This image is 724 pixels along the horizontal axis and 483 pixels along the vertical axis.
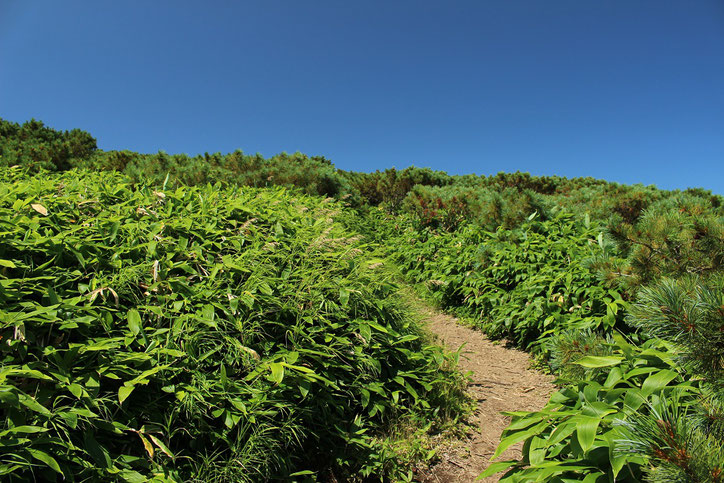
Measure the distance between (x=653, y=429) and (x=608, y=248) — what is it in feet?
11.8

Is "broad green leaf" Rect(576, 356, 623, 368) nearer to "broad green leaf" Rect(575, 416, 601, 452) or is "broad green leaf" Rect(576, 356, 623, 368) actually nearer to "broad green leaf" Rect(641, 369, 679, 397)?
"broad green leaf" Rect(641, 369, 679, 397)

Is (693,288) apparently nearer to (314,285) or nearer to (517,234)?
(314,285)

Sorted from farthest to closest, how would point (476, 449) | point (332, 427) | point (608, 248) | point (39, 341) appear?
point (608, 248), point (476, 449), point (332, 427), point (39, 341)

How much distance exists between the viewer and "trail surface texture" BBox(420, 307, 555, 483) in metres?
2.78

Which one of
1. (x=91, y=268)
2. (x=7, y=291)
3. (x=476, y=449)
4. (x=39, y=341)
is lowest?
(x=476, y=449)

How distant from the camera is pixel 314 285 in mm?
3123

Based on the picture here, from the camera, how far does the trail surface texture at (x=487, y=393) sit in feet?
9.11

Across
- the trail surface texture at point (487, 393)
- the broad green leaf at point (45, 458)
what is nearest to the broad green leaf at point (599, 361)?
the trail surface texture at point (487, 393)

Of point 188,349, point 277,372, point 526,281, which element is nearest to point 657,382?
point 277,372

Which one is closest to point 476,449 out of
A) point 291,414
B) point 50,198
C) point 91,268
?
point 291,414

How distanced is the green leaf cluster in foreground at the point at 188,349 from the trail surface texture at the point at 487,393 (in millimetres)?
316

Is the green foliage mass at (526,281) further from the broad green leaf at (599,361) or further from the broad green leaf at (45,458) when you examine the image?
the broad green leaf at (45,458)

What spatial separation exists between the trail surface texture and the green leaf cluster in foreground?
32 cm

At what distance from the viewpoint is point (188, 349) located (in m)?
2.38
